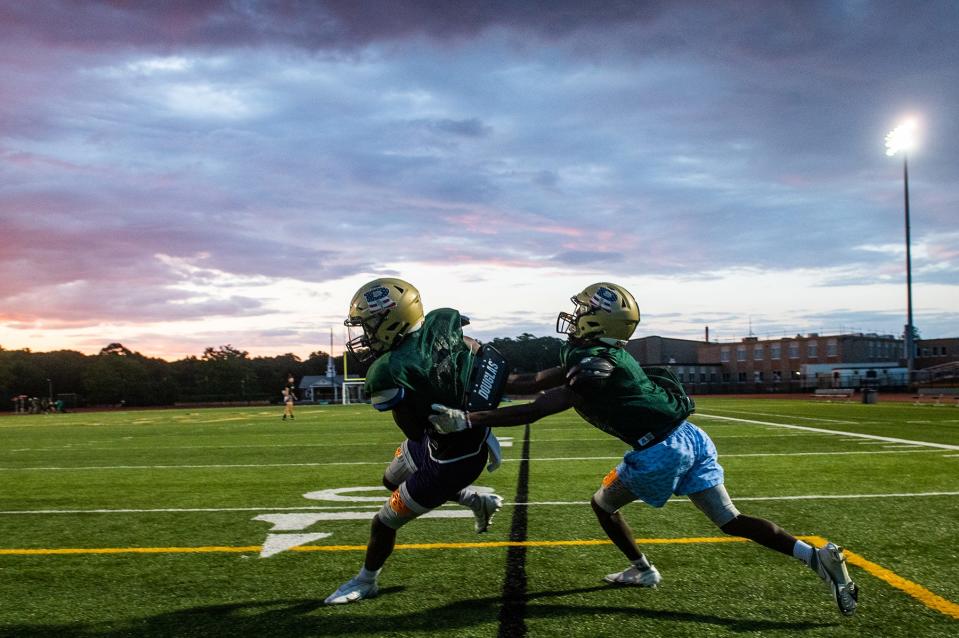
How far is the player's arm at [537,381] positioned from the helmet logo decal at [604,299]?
40 centimetres

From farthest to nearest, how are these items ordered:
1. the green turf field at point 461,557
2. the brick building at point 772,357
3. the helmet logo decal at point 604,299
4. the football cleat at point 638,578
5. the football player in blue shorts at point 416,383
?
the brick building at point 772,357 → the football cleat at point 638,578 → the helmet logo decal at point 604,299 → the green turf field at point 461,557 → the football player in blue shorts at point 416,383

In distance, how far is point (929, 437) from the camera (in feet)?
47.3

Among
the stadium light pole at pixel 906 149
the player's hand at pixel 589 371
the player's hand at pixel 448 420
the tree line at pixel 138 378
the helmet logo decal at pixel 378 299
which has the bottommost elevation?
the tree line at pixel 138 378

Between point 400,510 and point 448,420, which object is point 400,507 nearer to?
point 400,510

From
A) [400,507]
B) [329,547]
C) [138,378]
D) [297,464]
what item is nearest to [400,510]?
[400,507]

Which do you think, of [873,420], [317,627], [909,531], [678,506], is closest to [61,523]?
[317,627]

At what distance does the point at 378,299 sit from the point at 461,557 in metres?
2.23

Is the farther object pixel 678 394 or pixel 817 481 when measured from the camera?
pixel 817 481

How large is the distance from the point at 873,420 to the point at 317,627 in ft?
65.2

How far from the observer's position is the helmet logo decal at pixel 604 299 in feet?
13.6

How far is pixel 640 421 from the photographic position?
4.04 m

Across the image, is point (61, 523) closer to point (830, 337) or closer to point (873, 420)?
point (873, 420)

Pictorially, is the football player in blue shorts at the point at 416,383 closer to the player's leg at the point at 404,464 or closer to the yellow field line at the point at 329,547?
the player's leg at the point at 404,464

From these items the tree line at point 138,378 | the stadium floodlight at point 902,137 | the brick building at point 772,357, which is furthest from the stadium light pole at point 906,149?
the tree line at point 138,378
